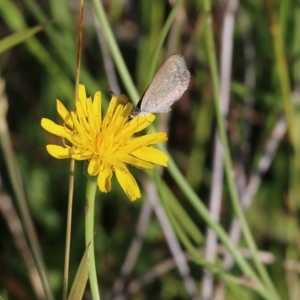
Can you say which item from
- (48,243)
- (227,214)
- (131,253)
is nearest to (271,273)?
(227,214)

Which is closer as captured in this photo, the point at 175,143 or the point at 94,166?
the point at 94,166

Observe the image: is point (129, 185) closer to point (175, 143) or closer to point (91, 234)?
point (91, 234)

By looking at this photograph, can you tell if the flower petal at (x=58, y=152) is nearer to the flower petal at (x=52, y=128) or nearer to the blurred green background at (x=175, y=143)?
the flower petal at (x=52, y=128)

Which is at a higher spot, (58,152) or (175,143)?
(58,152)

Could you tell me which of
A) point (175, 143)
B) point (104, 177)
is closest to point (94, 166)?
point (104, 177)

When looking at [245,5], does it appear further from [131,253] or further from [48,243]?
[48,243]
